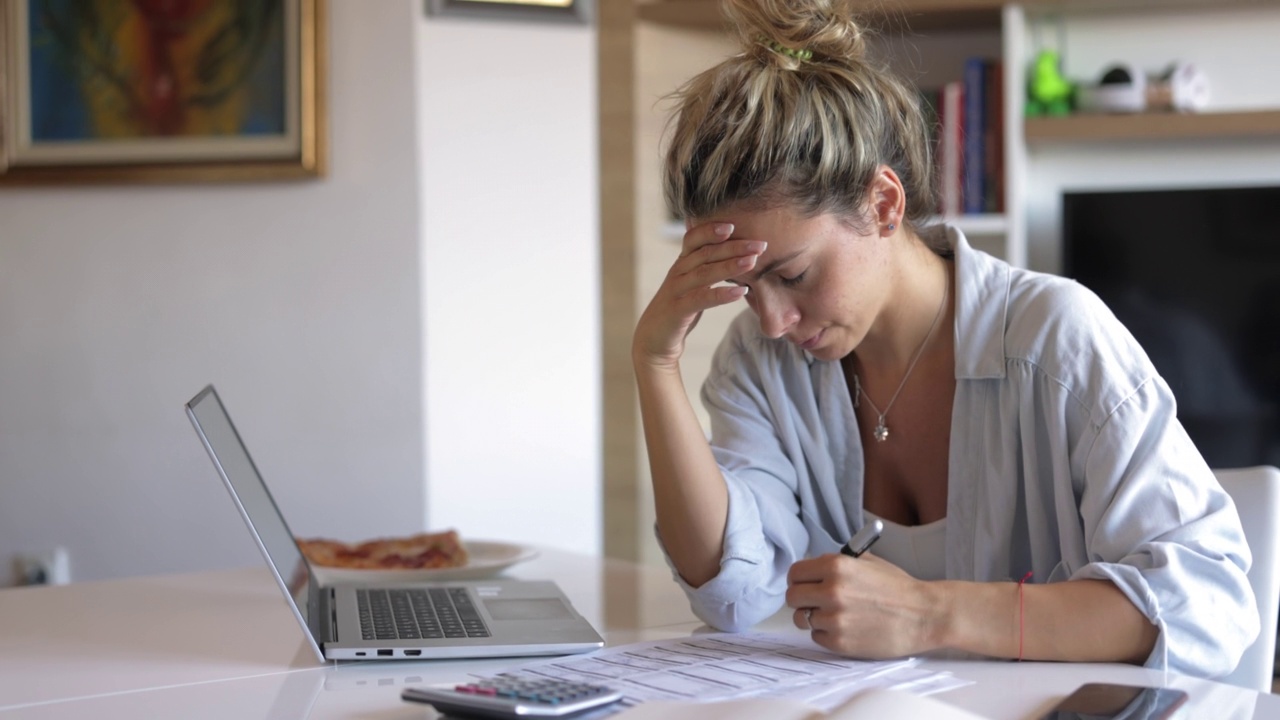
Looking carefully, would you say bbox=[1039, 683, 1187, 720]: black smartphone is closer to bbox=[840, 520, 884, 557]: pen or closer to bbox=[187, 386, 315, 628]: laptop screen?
bbox=[840, 520, 884, 557]: pen

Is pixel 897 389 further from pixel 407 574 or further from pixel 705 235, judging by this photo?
pixel 407 574

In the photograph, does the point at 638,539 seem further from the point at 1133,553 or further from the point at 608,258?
the point at 1133,553

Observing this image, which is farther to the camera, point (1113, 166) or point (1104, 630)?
point (1113, 166)

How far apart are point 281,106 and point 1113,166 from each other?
1.76 meters

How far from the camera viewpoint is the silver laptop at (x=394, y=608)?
3.42 feet

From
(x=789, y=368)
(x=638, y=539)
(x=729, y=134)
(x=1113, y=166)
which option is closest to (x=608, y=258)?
(x=638, y=539)

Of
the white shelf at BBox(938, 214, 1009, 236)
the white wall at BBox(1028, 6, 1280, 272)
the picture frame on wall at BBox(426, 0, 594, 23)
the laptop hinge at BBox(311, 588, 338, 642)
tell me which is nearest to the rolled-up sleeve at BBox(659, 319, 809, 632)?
the laptop hinge at BBox(311, 588, 338, 642)

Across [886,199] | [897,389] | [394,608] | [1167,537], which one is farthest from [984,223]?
[394,608]

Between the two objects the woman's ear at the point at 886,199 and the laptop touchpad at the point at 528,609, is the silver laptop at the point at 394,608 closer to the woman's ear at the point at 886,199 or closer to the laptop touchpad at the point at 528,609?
the laptop touchpad at the point at 528,609

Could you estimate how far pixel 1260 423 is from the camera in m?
2.55

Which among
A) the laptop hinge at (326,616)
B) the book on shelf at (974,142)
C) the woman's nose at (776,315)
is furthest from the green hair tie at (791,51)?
the book on shelf at (974,142)

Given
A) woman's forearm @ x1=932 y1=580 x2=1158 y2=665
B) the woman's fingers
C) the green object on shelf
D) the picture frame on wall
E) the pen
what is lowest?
woman's forearm @ x1=932 y1=580 x2=1158 y2=665

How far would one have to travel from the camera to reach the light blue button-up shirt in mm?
1018

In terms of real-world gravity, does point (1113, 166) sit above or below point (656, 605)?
above
